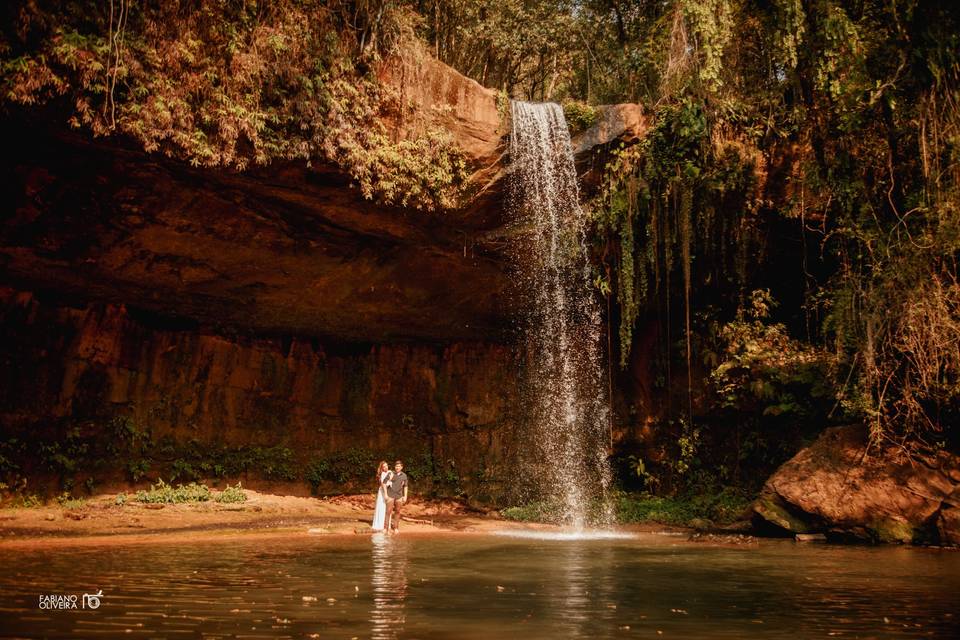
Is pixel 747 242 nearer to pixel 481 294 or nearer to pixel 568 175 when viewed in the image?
pixel 568 175

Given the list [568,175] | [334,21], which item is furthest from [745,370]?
[334,21]

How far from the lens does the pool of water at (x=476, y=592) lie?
4.44m

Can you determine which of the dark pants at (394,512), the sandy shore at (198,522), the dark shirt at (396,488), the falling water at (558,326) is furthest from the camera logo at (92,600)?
the falling water at (558,326)

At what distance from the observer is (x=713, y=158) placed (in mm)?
15133

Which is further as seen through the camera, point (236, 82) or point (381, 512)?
point (381, 512)

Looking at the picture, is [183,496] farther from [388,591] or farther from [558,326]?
[388,591]

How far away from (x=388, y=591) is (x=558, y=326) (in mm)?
12970

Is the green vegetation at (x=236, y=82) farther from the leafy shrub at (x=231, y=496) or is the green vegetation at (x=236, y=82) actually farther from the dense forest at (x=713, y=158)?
the leafy shrub at (x=231, y=496)

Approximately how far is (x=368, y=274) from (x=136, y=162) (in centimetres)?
531

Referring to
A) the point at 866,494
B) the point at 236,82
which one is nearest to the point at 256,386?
the point at 236,82

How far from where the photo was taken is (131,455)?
15.9m

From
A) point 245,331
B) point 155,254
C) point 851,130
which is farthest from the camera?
point 245,331

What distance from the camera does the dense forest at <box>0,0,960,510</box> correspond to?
390 inches

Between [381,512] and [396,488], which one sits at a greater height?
[396,488]
